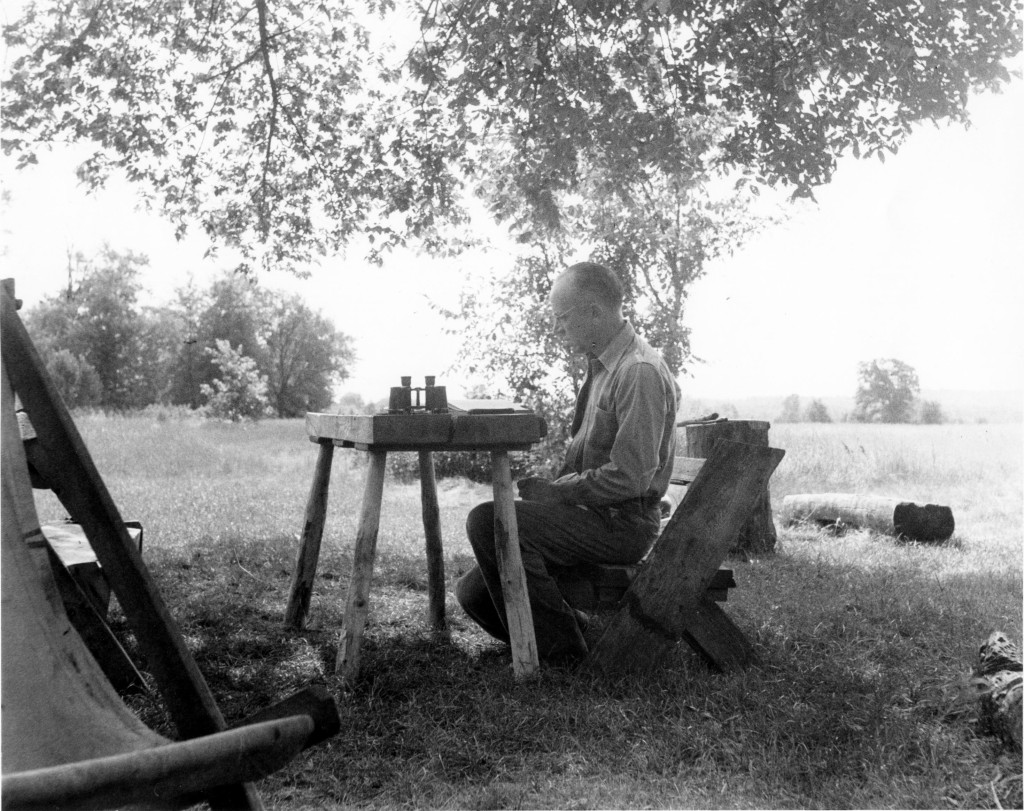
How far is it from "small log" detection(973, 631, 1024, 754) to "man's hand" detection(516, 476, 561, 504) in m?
1.91

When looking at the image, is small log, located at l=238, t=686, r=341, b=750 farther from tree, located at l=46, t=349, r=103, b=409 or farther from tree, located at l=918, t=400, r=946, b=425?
tree, located at l=46, t=349, r=103, b=409

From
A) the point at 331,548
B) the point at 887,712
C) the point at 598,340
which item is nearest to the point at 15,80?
the point at 331,548

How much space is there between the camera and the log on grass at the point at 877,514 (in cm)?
908

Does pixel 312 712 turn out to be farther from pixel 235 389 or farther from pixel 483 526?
pixel 235 389

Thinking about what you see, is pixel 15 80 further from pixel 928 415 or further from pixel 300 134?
pixel 928 415

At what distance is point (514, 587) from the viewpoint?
163 inches

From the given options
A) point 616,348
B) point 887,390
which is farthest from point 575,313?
point 887,390

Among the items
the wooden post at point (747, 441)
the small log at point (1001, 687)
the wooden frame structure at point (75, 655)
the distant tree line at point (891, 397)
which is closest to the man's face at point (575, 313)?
the small log at point (1001, 687)

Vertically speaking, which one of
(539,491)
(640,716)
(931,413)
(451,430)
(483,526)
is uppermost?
(931,413)

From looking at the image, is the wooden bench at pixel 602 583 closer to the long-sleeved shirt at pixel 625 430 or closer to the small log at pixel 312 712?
the long-sleeved shirt at pixel 625 430

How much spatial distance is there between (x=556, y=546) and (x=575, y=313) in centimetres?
111

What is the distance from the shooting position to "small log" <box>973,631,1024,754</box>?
11.0 ft

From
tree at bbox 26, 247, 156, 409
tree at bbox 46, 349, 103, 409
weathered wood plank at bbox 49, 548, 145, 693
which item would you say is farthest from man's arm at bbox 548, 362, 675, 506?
tree at bbox 26, 247, 156, 409

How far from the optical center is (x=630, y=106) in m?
7.59
